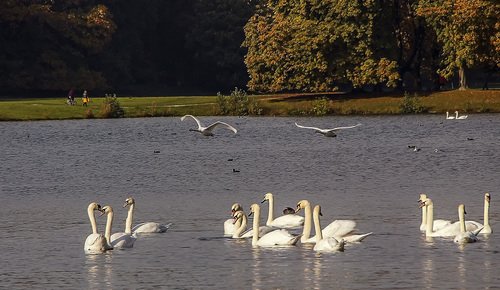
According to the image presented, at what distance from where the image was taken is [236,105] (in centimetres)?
9538

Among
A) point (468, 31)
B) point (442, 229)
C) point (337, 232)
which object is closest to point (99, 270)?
point (337, 232)

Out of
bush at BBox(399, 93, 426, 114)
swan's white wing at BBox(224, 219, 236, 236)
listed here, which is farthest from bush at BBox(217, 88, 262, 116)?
swan's white wing at BBox(224, 219, 236, 236)

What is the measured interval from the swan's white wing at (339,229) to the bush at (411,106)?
63097mm

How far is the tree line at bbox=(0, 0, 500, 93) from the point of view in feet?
318

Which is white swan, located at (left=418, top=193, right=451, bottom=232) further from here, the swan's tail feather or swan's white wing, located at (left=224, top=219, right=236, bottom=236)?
swan's white wing, located at (left=224, top=219, right=236, bottom=236)

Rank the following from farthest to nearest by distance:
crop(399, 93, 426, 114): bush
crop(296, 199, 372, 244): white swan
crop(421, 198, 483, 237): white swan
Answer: crop(399, 93, 426, 114): bush, crop(421, 198, 483, 237): white swan, crop(296, 199, 372, 244): white swan

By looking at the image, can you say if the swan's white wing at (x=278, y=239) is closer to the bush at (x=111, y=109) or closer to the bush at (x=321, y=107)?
the bush at (x=321, y=107)

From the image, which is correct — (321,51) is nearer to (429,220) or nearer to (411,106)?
(411,106)

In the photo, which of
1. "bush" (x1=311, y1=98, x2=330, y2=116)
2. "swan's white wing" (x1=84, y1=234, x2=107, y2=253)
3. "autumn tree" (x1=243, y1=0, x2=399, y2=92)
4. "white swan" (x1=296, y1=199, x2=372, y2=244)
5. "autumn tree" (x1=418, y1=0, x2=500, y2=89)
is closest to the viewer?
"swan's white wing" (x1=84, y1=234, x2=107, y2=253)

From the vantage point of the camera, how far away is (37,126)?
8738cm

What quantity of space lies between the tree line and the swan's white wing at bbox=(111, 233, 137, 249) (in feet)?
218

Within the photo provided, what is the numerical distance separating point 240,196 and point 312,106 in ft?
178

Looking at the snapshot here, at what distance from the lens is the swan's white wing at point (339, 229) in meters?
29.9

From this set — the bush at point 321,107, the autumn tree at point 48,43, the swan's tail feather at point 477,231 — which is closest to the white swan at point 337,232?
the swan's tail feather at point 477,231
